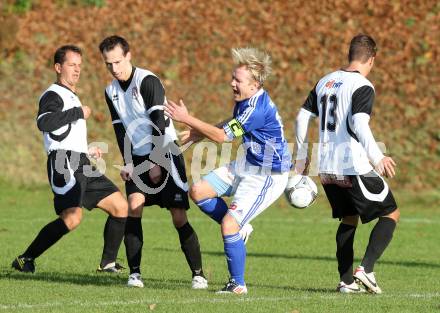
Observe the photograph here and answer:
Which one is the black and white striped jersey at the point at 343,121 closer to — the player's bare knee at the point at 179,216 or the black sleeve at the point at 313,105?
the black sleeve at the point at 313,105

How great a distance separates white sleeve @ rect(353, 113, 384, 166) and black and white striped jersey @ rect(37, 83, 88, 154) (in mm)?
2833

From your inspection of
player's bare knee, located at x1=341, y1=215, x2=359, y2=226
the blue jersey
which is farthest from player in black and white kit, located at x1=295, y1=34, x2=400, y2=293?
the blue jersey

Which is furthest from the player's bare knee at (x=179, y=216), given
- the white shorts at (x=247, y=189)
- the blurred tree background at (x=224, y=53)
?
the blurred tree background at (x=224, y=53)

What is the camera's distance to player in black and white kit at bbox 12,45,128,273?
10359 millimetres

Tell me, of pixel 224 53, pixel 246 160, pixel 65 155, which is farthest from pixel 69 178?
pixel 224 53

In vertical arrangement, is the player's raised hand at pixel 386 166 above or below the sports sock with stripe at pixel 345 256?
above

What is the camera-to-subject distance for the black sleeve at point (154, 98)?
31.7 ft

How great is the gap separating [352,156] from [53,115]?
118 inches

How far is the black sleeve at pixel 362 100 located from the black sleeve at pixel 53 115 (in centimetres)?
278

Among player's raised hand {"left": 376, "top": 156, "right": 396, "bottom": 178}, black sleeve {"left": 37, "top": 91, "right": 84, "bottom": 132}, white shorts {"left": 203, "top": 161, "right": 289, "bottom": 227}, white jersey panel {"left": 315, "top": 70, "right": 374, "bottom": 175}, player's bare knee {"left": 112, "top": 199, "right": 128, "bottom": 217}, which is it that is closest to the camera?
player's raised hand {"left": 376, "top": 156, "right": 396, "bottom": 178}

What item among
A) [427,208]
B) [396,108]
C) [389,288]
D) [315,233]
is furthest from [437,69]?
[389,288]

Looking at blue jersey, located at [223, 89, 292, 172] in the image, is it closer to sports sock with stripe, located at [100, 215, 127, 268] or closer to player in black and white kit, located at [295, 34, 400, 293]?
player in black and white kit, located at [295, 34, 400, 293]

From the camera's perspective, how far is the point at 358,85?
30.2 ft

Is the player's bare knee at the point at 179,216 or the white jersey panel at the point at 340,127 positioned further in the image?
the player's bare knee at the point at 179,216
